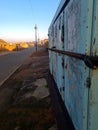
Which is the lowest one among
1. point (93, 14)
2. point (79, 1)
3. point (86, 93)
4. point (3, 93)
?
point (3, 93)

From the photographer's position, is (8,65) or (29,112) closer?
(29,112)

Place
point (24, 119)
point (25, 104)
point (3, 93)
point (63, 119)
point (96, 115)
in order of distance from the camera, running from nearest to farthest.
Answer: point (96, 115) → point (63, 119) → point (24, 119) → point (25, 104) → point (3, 93)

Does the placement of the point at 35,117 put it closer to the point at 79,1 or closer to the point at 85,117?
the point at 85,117

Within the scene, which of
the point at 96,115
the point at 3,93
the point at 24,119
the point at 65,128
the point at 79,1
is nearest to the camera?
the point at 96,115

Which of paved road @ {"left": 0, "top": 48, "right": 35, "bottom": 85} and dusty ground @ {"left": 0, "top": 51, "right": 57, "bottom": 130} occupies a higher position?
dusty ground @ {"left": 0, "top": 51, "right": 57, "bottom": 130}

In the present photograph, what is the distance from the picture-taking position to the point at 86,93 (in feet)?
7.09

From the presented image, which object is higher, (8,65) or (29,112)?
(29,112)

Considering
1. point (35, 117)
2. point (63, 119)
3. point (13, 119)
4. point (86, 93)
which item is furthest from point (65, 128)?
point (86, 93)

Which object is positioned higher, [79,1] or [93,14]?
[79,1]

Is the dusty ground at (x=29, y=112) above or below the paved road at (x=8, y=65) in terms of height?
above

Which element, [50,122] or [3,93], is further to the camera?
[3,93]

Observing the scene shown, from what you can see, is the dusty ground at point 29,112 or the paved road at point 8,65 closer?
the dusty ground at point 29,112

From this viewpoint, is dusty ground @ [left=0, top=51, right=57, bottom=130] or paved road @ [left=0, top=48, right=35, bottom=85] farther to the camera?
paved road @ [left=0, top=48, right=35, bottom=85]

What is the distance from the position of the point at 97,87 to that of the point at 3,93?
5784mm
